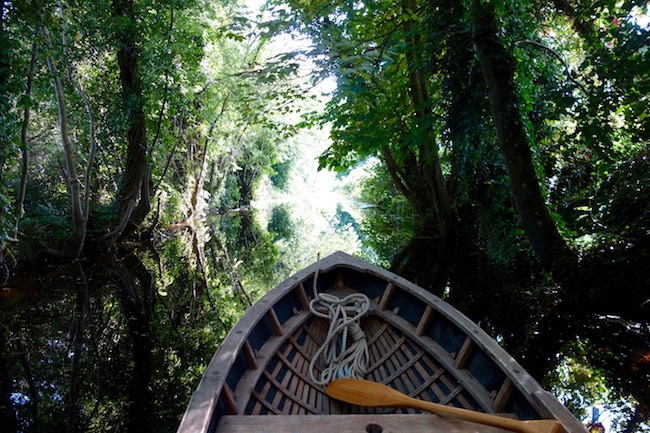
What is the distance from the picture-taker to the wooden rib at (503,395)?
6.79 feet

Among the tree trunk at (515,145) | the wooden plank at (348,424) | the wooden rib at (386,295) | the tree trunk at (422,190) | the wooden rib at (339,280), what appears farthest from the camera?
the tree trunk at (422,190)

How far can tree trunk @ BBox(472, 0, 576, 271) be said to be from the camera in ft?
15.1

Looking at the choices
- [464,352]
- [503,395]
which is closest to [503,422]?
[503,395]

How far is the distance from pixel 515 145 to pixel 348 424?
392 centimetres

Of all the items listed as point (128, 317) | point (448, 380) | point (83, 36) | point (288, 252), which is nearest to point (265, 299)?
point (448, 380)

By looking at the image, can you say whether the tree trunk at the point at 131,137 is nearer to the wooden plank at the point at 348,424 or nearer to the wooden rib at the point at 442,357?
the wooden rib at the point at 442,357

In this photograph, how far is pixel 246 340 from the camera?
2428 mm

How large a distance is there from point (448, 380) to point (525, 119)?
3379 mm

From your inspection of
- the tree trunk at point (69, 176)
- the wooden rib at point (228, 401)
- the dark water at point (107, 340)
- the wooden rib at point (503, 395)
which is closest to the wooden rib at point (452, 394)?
the wooden rib at point (503, 395)

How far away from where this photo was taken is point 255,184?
16891 mm

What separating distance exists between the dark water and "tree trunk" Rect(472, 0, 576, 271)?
3.87 meters

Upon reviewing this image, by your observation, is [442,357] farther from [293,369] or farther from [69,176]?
[69,176]

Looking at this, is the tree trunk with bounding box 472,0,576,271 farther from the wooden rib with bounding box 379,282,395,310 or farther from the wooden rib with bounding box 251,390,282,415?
the wooden rib with bounding box 251,390,282,415

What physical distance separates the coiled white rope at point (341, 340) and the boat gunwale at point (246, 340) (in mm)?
286
